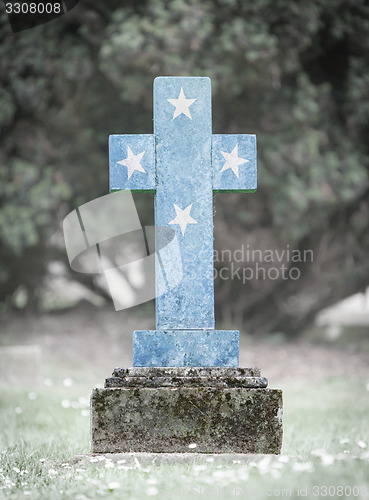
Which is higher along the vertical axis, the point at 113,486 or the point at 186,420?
the point at 186,420

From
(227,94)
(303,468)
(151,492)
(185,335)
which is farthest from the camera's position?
(227,94)

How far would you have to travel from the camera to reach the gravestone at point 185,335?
3.09m

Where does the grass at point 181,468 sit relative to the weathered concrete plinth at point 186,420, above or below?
below

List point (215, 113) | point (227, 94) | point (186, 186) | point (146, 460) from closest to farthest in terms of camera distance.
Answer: point (146, 460) → point (186, 186) → point (227, 94) → point (215, 113)

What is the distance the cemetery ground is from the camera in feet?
8.38

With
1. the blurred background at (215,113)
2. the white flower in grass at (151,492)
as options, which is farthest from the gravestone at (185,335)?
the blurred background at (215,113)

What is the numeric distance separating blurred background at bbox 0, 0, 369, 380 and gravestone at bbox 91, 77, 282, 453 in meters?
4.02

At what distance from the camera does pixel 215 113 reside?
811cm

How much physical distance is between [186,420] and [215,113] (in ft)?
19.0

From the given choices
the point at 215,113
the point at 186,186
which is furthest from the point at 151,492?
the point at 215,113

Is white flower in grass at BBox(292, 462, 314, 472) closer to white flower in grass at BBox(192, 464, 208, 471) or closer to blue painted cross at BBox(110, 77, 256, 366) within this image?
white flower in grass at BBox(192, 464, 208, 471)

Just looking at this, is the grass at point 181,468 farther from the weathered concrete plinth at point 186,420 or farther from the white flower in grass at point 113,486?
the weathered concrete plinth at point 186,420

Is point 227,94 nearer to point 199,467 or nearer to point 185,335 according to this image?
point 185,335

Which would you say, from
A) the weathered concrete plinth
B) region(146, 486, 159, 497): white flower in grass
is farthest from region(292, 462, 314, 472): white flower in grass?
region(146, 486, 159, 497): white flower in grass
